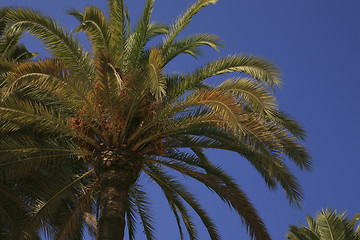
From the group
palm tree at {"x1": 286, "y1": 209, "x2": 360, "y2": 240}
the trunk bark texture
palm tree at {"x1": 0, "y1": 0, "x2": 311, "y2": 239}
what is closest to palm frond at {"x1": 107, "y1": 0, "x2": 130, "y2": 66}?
palm tree at {"x1": 0, "y1": 0, "x2": 311, "y2": 239}

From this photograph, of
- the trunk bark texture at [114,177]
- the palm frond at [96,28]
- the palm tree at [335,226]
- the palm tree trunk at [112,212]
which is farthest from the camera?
the palm tree at [335,226]

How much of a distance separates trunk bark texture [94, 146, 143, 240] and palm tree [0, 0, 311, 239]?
0.02 metres

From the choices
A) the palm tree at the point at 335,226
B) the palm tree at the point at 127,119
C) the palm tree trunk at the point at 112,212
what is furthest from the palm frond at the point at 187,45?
the palm tree at the point at 335,226

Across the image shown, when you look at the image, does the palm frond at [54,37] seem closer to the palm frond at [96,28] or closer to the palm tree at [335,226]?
the palm frond at [96,28]

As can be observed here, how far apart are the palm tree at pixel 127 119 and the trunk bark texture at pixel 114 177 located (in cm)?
2

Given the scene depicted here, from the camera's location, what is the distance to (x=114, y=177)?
1066 cm

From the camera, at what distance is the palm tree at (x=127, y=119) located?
10109mm

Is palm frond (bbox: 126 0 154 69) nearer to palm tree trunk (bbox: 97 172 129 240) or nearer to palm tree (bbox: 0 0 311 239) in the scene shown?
palm tree (bbox: 0 0 311 239)

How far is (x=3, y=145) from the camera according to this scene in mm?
10859

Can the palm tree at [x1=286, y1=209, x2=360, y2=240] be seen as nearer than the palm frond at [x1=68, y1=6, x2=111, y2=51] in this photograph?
No

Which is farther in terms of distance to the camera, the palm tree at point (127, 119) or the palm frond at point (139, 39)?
the palm frond at point (139, 39)

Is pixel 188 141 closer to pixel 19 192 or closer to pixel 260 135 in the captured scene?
pixel 260 135

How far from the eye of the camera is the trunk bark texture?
408 inches

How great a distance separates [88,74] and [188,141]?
2.81 meters
